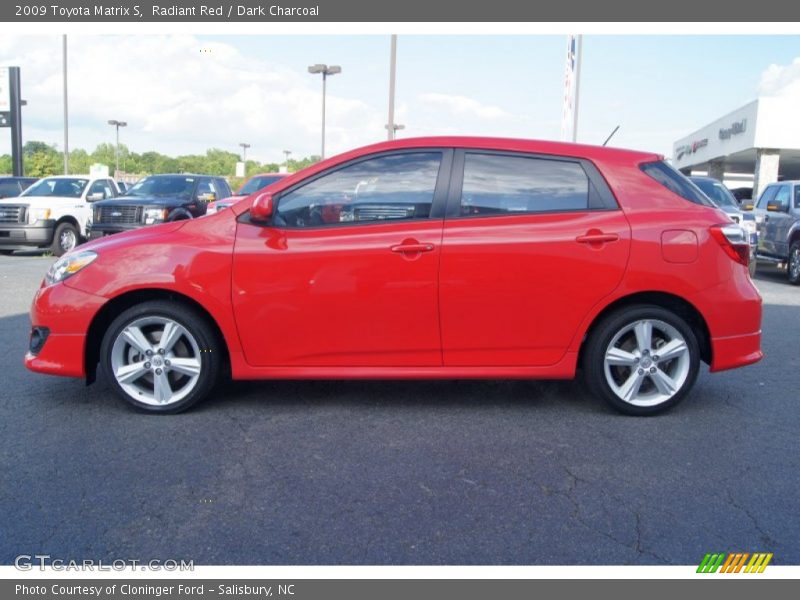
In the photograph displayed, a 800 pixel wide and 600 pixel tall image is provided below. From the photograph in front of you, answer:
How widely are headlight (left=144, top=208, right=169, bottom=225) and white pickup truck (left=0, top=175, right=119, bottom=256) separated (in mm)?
2453

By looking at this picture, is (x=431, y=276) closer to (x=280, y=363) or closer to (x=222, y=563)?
(x=280, y=363)

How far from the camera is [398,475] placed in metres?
3.89

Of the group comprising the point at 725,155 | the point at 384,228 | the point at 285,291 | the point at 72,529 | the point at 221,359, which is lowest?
the point at 72,529

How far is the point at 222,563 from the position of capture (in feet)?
9.89

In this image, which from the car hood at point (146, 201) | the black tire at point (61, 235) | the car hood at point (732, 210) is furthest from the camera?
the black tire at point (61, 235)

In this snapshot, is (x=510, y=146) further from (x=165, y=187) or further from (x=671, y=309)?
→ (x=165, y=187)

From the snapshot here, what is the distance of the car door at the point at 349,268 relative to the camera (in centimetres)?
466

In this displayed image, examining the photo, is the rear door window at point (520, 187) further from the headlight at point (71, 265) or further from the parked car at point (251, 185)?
the parked car at point (251, 185)

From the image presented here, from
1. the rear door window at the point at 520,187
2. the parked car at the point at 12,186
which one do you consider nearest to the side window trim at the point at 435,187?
the rear door window at the point at 520,187

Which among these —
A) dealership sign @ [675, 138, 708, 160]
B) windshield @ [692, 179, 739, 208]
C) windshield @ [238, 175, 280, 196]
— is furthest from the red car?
dealership sign @ [675, 138, 708, 160]

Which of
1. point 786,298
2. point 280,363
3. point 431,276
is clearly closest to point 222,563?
point 280,363

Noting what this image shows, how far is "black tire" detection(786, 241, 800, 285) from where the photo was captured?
13.0 meters

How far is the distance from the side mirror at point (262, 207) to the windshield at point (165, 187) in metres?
11.0

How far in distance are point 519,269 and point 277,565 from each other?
2.42 m
